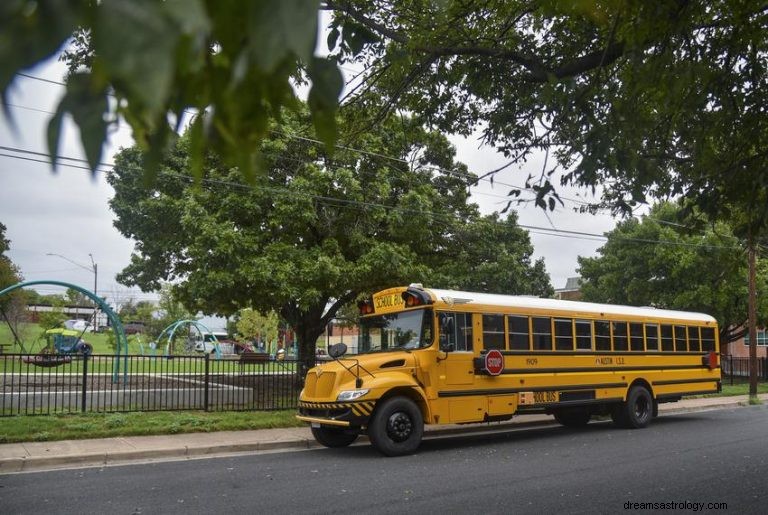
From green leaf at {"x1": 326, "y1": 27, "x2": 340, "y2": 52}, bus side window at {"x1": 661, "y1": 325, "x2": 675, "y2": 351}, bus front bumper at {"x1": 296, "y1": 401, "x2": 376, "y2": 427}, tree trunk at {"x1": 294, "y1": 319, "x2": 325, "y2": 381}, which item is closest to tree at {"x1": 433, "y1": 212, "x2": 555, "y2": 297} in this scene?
tree trunk at {"x1": 294, "y1": 319, "x2": 325, "y2": 381}

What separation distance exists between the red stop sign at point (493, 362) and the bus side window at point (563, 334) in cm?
199

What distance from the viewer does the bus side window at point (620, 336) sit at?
14812mm

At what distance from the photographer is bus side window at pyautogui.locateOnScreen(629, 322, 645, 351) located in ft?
49.9

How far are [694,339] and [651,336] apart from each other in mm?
2084

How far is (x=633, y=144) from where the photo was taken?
6332 mm

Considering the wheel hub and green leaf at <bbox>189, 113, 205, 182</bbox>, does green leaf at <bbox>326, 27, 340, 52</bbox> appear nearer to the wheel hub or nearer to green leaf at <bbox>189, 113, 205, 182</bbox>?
green leaf at <bbox>189, 113, 205, 182</bbox>

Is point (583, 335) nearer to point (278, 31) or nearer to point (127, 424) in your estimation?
point (127, 424)

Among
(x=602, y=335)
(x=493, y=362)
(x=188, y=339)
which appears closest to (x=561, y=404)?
(x=602, y=335)

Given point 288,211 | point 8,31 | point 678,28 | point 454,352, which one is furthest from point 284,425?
point 8,31

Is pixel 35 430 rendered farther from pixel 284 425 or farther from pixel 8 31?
pixel 8 31

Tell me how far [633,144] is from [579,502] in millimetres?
4060

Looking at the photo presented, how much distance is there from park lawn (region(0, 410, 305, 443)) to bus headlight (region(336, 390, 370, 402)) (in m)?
3.55

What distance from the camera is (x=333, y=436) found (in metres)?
11.7

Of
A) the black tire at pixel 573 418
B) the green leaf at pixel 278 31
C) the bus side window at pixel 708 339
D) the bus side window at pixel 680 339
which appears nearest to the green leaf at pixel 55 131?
the green leaf at pixel 278 31
